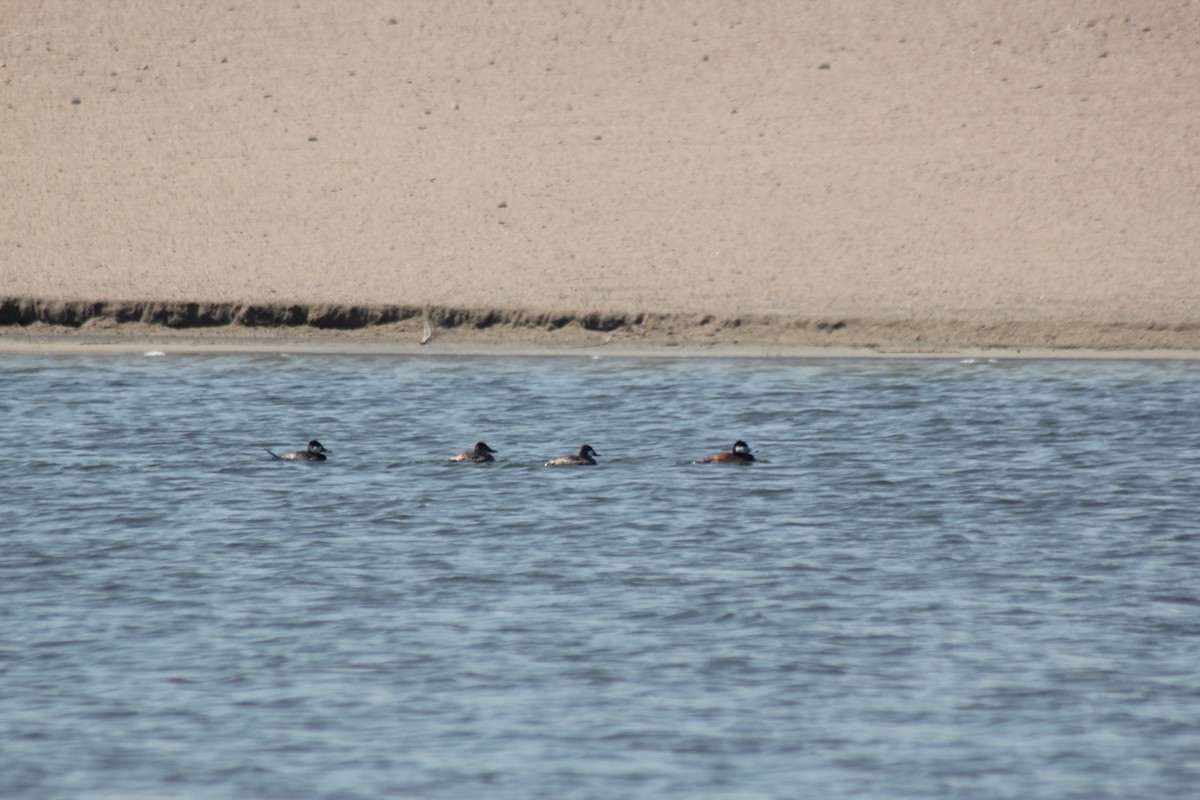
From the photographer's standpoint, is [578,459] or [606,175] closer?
[578,459]

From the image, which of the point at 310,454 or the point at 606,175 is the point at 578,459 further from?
the point at 606,175

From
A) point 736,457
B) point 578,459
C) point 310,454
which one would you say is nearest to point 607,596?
point 578,459

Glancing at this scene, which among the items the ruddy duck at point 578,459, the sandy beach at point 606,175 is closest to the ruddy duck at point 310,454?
the ruddy duck at point 578,459

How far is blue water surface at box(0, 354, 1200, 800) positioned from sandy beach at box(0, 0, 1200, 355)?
157 inches

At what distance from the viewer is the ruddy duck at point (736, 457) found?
16125 mm

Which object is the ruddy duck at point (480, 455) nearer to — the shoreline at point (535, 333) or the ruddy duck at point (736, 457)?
the ruddy duck at point (736, 457)

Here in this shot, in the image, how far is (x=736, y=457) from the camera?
16188mm

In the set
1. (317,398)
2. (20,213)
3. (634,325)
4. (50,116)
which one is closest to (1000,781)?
(317,398)

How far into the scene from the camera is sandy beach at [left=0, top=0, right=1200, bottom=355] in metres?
24.1

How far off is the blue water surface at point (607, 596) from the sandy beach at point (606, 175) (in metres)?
4.00

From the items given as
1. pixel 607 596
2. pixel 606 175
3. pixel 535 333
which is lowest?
pixel 607 596

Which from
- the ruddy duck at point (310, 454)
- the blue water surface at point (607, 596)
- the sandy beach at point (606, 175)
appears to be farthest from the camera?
the sandy beach at point (606, 175)

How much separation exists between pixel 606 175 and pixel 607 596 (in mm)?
19821

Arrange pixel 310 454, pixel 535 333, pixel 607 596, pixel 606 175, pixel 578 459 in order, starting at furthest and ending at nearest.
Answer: pixel 606 175 → pixel 535 333 → pixel 310 454 → pixel 578 459 → pixel 607 596
